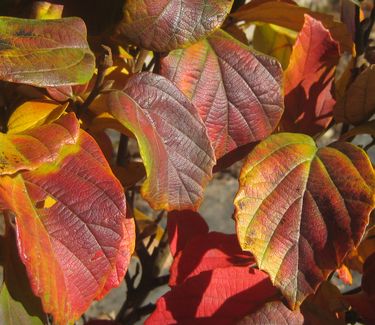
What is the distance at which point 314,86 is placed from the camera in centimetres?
97

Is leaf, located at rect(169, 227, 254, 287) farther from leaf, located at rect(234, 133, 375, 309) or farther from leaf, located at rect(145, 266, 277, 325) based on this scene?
leaf, located at rect(234, 133, 375, 309)

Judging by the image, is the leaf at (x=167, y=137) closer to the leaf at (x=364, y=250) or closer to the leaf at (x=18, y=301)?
the leaf at (x=18, y=301)

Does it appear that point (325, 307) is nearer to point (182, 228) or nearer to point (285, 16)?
point (182, 228)

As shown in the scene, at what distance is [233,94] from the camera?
86 centimetres

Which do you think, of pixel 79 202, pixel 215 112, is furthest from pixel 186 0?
pixel 79 202

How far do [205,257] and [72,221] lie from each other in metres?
0.29

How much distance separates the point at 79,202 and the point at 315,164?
271mm

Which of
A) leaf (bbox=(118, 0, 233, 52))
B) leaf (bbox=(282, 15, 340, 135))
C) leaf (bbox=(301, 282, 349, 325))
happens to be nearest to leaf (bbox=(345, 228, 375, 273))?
leaf (bbox=(301, 282, 349, 325))

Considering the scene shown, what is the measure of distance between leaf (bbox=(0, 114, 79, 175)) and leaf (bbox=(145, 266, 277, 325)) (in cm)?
29

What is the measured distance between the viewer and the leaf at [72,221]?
728mm

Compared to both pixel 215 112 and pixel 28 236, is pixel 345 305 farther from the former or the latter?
pixel 28 236

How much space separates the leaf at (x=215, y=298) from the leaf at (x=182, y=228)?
0.08m

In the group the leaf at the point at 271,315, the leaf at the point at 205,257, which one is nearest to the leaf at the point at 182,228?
the leaf at the point at 205,257

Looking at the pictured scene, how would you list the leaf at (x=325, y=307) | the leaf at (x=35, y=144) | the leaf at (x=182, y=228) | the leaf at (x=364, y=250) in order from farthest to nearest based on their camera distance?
1. the leaf at (x=364, y=250)
2. the leaf at (x=182, y=228)
3. the leaf at (x=325, y=307)
4. the leaf at (x=35, y=144)
